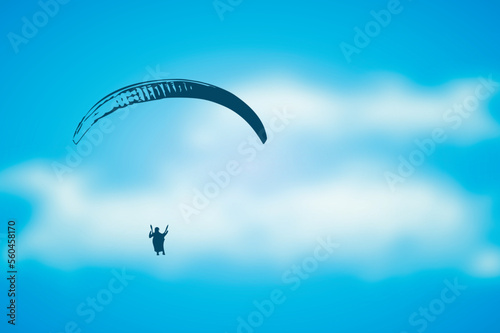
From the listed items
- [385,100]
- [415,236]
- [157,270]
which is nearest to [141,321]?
[157,270]

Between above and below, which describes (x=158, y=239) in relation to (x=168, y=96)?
below

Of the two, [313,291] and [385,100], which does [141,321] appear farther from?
[385,100]

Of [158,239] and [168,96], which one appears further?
[168,96]

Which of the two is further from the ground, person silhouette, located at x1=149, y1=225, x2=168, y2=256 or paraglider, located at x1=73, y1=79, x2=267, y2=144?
paraglider, located at x1=73, y1=79, x2=267, y2=144

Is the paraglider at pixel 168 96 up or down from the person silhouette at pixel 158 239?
up

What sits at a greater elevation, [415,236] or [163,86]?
[163,86]

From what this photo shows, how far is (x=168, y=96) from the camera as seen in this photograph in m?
3.21

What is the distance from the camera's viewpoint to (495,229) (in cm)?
319

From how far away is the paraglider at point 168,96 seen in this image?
319cm

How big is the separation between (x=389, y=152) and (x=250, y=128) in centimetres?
102

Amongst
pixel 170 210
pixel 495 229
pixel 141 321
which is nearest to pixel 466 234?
pixel 495 229

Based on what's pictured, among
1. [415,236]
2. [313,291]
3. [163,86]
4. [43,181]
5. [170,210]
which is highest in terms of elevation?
[163,86]

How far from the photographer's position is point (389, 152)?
320 cm

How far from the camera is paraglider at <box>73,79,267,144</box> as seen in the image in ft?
10.5
